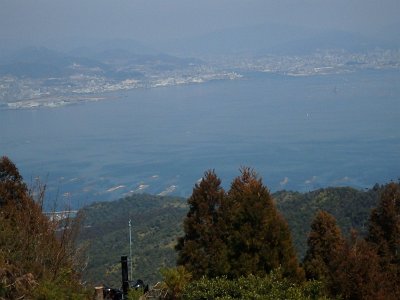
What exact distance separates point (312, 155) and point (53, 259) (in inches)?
1924

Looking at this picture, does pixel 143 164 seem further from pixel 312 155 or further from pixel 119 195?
pixel 312 155

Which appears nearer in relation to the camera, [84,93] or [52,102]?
[52,102]

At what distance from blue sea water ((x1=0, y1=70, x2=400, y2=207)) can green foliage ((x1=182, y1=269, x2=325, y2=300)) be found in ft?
81.9

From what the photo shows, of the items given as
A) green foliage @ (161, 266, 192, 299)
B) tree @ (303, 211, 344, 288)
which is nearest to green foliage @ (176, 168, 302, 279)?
green foliage @ (161, 266, 192, 299)

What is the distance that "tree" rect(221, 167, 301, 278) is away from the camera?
7.96 meters

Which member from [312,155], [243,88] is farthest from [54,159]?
[243,88]

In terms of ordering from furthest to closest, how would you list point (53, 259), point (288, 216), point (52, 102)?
point (52, 102) → point (288, 216) → point (53, 259)

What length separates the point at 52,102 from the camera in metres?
97.9

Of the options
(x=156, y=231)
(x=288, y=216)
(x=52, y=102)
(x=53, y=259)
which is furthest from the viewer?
(x=52, y=102)

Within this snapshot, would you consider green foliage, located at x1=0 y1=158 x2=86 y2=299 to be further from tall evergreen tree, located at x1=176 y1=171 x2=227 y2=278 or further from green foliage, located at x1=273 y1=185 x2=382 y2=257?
green foliage, located at x1=273 y1=185 x2=382 y2=257

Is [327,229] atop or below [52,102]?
below

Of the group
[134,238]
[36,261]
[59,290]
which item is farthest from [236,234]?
[134,238]

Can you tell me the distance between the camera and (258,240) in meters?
8.05

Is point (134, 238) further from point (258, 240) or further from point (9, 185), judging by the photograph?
point (258, 240)
